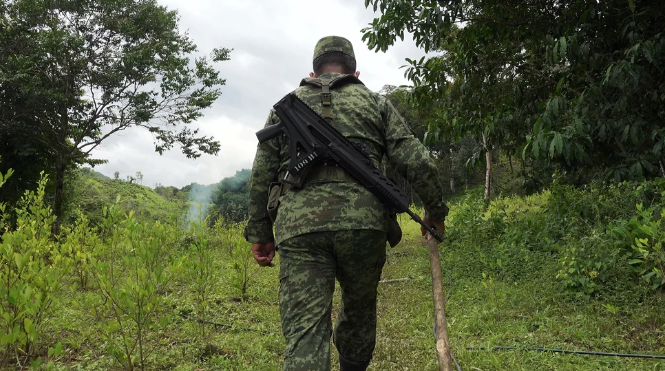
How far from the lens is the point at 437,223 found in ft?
7.62

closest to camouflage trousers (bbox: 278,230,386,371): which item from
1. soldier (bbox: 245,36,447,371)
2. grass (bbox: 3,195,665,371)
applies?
soldier (bbox: 245,36,447,371)

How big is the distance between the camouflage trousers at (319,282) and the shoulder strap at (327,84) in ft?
2.14

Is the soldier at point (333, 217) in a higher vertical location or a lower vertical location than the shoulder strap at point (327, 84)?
lower

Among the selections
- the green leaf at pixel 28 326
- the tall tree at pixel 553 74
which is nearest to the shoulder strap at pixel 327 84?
the green leaf at pixel 28 326

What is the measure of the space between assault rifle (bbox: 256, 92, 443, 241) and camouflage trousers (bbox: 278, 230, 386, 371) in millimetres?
221

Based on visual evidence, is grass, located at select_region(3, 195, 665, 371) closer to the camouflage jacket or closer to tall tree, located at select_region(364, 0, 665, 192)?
the camouflage jacket

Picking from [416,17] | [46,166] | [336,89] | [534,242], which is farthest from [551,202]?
[46,166]

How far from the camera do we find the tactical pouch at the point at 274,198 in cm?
210

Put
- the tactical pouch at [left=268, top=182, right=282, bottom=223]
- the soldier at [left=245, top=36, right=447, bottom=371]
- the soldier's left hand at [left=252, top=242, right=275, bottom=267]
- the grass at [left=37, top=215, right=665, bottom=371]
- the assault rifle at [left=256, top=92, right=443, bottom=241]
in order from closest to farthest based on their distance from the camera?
1. the soldier at [left=245, top=36, right=447, bottom=371]
2. the assault rifle at [left=256, top=92, right=443, bottom=241]
3. the tactical pouch at [left=268, top=182, right=282, bottom=223]
4. the soldier's left hand at [left=252, top=242, right=275, bottom=267]
5. the grass at [left=37, top=215, right=665, bottom=371]

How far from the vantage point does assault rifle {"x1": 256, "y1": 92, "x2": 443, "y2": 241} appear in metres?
1.97

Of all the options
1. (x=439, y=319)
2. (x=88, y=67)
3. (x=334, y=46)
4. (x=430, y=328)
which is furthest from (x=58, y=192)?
(x=439, y=319)

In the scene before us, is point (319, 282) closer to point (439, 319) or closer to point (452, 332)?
point (439, 319)

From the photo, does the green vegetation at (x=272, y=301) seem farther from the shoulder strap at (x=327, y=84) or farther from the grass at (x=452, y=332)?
the shoulder strap at (x=327, y=84)

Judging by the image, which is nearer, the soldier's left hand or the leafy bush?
the leafy bush
